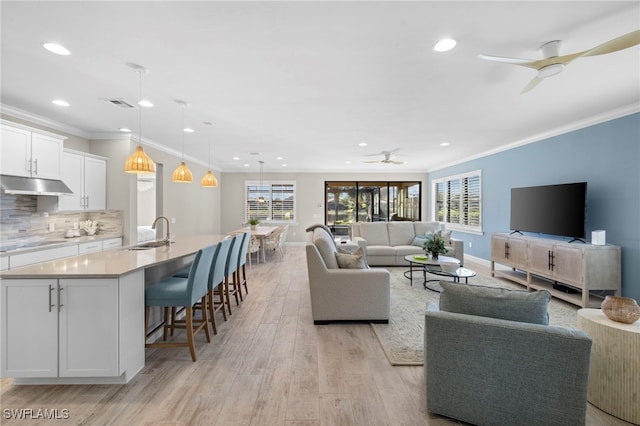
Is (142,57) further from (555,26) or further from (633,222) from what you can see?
(633,222)

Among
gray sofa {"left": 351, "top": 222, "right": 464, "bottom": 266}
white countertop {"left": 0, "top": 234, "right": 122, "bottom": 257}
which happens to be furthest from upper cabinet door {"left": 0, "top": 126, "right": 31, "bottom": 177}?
gray sofa {"left": 351, "top": 222, "right": 464, "bottom": 266}

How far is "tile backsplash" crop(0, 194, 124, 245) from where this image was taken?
3590mm

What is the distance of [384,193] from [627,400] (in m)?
8.28

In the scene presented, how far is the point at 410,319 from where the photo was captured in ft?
11.1

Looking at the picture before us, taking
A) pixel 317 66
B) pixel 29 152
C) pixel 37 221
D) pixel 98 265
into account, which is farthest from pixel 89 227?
pixel 317 66

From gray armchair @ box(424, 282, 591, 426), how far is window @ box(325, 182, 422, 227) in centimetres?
801

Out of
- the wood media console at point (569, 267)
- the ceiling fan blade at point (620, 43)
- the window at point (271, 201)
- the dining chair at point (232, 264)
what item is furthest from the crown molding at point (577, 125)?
the window at point (271, 201)

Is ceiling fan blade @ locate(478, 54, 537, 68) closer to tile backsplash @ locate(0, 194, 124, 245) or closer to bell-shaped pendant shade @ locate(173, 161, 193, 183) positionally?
bell-shaped pendant shade @ locate(173, 161, 193, 183)

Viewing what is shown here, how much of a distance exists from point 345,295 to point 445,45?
2620 millimetres

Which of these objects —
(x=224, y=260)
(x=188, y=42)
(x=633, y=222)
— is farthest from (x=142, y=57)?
(x=633, y=222)

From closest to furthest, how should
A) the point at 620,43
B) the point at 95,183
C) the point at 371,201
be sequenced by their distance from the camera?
the point at 620,43 → the point at 95,183 → the point at 371,201

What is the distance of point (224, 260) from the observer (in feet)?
10.9

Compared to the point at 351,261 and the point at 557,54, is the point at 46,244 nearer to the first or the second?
the point at 351,261

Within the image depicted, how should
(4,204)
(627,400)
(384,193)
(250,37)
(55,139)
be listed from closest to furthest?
(627,400)
(250,37)
(4,204)
(55,139)
(384,193)
